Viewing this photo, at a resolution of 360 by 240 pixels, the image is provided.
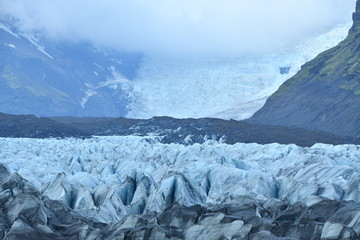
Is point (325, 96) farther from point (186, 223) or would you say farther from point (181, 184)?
point (186, 223)

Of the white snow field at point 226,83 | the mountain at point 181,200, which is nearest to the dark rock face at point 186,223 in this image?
the mountain at point 181,200

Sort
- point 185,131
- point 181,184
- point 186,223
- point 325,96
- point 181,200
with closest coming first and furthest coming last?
point 186,223 → point 181,200 → point 181,184 → point 185,131 → point 325,96

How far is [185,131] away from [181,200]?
8422cm

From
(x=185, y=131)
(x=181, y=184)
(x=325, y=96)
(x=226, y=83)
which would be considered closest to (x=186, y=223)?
(x=181, y=184)

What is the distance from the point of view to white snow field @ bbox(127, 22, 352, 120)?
17075 centimetres

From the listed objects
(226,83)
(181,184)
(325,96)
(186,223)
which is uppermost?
(226,83)

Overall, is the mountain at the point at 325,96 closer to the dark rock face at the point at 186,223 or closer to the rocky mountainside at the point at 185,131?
the rocky mountainside at the point at 185,131

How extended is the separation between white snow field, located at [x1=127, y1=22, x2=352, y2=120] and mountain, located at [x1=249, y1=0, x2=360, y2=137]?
14.1 metres

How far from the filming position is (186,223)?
71.2 ft

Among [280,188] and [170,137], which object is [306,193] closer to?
[280,188]

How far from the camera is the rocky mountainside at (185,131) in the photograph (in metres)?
103

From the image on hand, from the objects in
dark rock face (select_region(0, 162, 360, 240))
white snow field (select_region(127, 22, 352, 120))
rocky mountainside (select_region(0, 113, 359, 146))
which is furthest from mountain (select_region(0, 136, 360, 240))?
white snow field (select_region(127, 22, 352, 120))

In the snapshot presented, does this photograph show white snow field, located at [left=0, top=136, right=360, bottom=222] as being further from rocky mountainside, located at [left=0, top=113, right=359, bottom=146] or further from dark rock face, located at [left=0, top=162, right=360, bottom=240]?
rocky mountainside, located at [left=0, top=113, right=359, bottom=146]

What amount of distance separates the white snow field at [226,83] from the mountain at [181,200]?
120m
